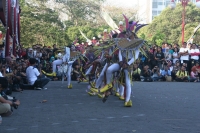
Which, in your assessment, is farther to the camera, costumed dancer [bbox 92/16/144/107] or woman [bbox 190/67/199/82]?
woman [bbox 190/67/199/82]

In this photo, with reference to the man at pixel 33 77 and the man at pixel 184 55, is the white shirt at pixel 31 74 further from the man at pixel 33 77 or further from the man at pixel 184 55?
the man at pixel 184 55

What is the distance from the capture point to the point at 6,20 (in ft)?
53.7

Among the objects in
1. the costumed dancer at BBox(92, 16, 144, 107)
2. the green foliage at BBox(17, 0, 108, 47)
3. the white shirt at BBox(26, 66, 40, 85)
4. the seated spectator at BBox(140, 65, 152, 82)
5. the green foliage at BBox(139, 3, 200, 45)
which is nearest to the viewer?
the costumed dancer at BBox(92, 16, 144, 107)

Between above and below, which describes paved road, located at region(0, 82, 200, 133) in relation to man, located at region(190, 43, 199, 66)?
below

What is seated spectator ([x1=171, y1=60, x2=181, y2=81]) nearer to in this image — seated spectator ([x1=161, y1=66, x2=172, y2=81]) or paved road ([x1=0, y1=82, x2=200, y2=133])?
seated spectator ([x1=161, y1=66, x2=172, y2=81])

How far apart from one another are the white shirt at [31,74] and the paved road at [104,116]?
3.01 m

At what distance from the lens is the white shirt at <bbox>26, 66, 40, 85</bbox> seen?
1628 cm

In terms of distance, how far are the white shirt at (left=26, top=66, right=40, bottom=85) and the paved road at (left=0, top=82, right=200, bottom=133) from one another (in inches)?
119

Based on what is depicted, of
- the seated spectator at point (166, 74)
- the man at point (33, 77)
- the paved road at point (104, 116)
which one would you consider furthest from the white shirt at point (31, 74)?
the seated spectator at point (166, 74)

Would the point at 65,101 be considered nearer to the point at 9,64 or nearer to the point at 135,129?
the point at 9,64

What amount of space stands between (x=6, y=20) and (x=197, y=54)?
31.5ft

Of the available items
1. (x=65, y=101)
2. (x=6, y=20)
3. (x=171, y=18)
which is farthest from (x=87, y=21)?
(x=65, y=101)

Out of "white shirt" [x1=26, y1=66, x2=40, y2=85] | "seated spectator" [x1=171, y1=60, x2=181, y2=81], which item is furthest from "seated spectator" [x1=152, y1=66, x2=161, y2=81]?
"white shirt" [x1=26, y1=66, x2=40, y2=85]

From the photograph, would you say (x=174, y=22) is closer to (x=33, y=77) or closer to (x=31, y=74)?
(x=33, y=77)
